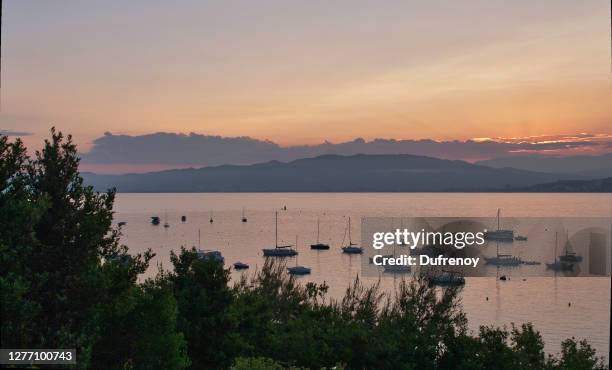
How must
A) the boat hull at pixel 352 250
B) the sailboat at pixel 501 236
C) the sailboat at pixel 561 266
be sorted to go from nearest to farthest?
the sailboat at pixel 561 266, the boat hull at pixel 352 250, the sailboat at pixel 501 236

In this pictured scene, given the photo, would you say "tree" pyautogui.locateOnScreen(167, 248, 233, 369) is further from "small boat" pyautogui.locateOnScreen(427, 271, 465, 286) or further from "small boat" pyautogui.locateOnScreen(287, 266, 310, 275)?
"small boat" pyautogui.locateOnScreen(287, 266, 310, 275)

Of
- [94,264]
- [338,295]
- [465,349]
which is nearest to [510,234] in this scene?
[338,295]

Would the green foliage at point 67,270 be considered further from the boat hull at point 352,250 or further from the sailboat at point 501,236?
the sailboat at point 501,236

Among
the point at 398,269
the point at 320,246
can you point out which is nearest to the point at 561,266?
the point at 398,269

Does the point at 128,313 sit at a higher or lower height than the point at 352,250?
higher

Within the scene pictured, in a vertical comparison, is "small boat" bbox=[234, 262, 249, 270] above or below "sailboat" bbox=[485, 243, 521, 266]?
below

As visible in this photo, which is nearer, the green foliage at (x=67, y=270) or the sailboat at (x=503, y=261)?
the green foliage at (x=67, y=270)

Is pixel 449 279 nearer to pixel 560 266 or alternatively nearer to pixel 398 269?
pixel 398 269

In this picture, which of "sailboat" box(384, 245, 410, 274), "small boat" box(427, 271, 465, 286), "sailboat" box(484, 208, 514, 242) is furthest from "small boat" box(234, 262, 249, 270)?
"sailboat" box(484, 208, 514, 242)

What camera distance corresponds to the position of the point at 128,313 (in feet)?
73.1

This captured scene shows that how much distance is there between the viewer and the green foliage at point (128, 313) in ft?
57.5

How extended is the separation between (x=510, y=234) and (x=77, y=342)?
192665mm

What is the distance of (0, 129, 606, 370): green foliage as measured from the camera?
17531 millimetres

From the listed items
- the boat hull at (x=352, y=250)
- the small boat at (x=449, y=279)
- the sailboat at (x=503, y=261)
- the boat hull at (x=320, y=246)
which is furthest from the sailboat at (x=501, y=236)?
the small boat at (x=449, y=279)
